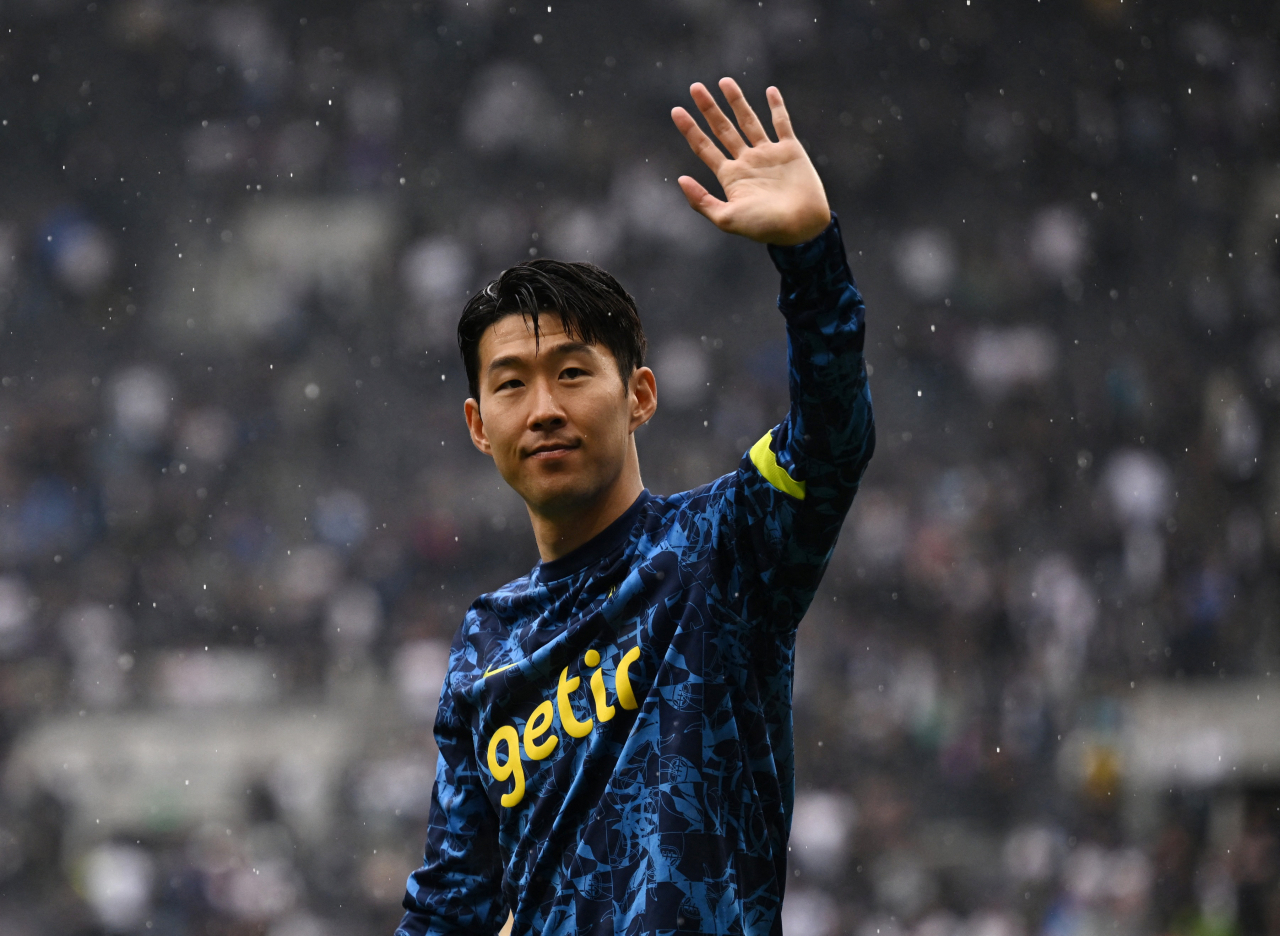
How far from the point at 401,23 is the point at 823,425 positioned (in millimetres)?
10581

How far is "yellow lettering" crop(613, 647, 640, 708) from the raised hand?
414 millimetres

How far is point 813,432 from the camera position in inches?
48.8

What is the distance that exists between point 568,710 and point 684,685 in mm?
134

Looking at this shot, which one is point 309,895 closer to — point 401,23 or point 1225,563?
point 1225,563

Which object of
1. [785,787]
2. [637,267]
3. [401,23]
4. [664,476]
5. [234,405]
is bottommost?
[785,787]

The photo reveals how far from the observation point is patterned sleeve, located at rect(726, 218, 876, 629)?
1.22 m

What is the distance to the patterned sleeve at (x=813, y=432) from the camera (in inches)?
48.2

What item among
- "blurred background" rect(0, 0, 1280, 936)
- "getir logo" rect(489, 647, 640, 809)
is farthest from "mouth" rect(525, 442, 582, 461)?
"blurred background" rect(0, 0, 1280, 936)

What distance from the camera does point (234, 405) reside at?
30.8 feet

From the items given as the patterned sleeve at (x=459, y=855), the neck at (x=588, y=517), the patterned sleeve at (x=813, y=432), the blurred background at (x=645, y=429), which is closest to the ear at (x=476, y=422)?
the neck at (x=588, y=517)

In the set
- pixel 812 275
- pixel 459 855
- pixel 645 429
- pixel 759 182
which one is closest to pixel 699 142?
pixel 759 182

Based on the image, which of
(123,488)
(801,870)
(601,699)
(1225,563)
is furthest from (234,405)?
(601,699)

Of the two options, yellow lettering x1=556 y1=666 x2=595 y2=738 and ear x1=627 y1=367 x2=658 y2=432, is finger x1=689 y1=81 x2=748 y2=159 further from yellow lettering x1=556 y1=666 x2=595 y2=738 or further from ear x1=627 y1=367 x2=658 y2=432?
yellow lettering x1=556 y1=666 x2=595 y2=738

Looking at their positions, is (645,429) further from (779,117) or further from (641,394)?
(779,117)
